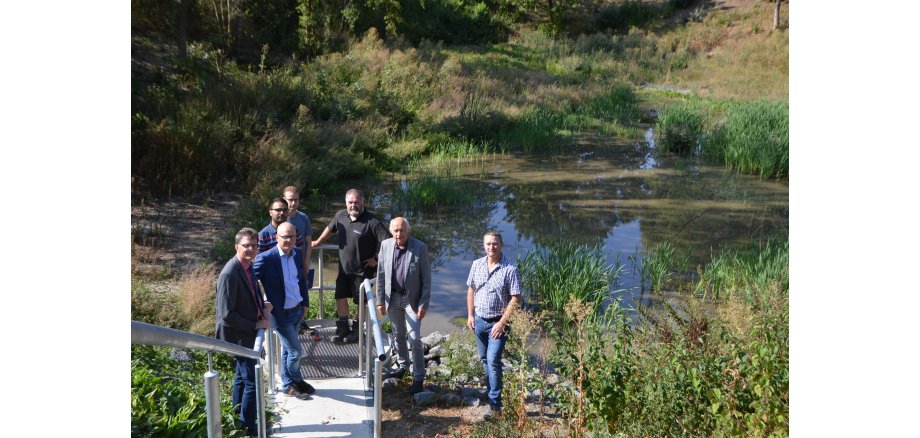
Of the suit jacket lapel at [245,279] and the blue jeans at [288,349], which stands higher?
the suit jacket lapel at [245,279]

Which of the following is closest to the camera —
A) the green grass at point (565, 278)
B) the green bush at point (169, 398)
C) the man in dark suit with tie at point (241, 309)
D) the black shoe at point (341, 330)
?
the green bush at point (169, 398)

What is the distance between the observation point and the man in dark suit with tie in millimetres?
5188

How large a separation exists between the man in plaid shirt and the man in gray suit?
48cm

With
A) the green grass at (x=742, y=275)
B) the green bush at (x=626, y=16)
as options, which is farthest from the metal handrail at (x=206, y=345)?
the green bush at (x=626, y=16)

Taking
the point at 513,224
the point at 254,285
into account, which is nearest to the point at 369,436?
the point at 254,285

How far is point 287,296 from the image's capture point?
616 cm

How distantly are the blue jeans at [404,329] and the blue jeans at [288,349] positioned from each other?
92 cm

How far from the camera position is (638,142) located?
74.2 feet

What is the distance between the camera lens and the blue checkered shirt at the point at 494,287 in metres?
6.08

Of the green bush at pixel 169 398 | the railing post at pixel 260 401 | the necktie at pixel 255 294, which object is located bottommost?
the green bush at pixel 169 398

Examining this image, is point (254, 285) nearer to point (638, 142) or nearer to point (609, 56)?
point (638, 142)

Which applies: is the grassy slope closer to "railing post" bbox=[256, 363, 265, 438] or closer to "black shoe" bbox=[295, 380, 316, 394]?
"black shoe" bbox=[295, 380, 316, 394]

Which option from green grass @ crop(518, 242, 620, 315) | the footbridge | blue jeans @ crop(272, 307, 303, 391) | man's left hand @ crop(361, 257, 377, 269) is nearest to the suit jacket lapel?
the footbridge

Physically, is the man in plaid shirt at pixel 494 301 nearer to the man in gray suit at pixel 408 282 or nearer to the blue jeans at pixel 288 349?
the man in gray suit at pixel 408 282
